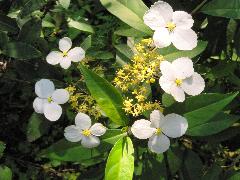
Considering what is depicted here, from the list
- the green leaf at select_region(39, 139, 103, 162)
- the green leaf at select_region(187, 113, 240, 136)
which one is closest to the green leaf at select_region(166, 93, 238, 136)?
the green leaf at select_region(187, 113, 240, 136)

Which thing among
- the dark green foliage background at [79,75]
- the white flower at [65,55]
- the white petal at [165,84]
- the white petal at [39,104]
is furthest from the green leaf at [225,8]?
the white petal at [39,104]

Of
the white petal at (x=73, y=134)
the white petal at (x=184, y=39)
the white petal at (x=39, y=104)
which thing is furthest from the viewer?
the white petal at (x=39, y=104)

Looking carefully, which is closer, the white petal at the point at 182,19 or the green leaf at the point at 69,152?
the white petal at the point at 182,19

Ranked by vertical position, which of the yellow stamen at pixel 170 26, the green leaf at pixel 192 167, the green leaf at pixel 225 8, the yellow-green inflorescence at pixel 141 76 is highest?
the yellow stamen at pixel 170 26

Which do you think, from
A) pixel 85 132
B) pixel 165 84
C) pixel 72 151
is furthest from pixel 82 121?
pixel 165 84

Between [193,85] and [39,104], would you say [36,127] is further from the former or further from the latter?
[193,85]

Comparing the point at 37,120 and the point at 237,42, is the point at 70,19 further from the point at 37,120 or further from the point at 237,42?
the point at 237,42

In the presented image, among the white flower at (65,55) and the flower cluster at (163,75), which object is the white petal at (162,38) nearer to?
the flower cluster at (163,75)
